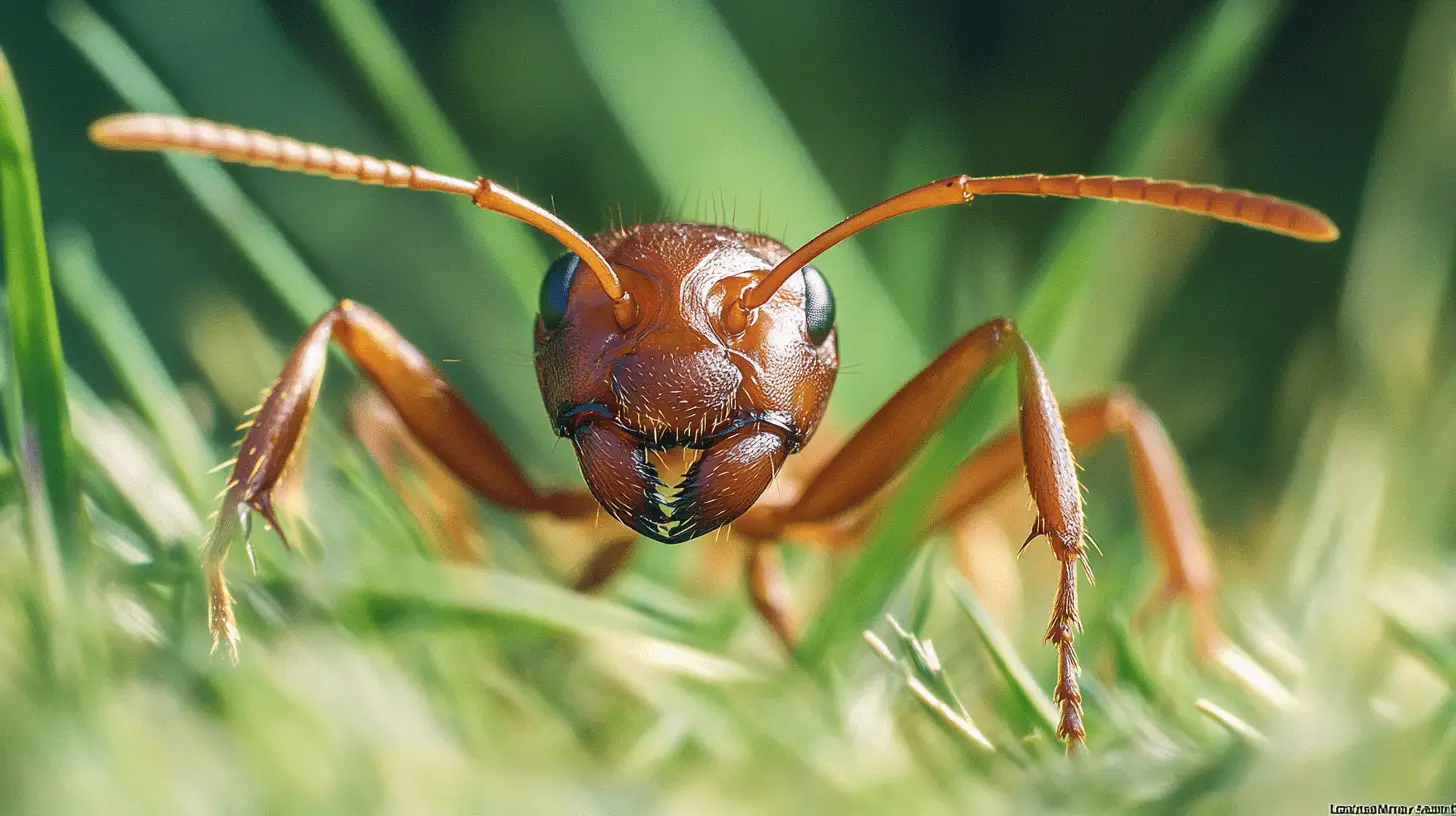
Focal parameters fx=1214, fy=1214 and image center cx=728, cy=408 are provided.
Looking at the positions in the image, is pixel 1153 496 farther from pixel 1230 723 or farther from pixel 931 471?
pixel 1230 723

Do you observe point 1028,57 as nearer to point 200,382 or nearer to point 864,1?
point 864,1

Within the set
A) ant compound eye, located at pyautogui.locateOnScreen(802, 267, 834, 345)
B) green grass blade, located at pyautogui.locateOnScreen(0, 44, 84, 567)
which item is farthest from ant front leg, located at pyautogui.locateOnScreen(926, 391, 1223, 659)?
green grass blade, located at pyautogui.locateOnScreen(0, 44, 84, 567)

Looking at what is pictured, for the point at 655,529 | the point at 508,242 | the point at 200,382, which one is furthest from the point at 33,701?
the point at 200,382

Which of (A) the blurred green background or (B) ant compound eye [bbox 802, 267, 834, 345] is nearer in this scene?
(A) the blurred green background

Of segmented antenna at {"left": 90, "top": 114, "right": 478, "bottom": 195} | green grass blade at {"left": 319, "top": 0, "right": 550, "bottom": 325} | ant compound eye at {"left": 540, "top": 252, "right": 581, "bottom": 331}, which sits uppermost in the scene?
green grass blade at {"left": 319, "top": 0, "right": 550, "bottom": 325}

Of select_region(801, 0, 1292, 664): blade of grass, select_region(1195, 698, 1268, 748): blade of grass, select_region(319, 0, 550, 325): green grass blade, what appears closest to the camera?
select_region(1195, 698, 1268, 748): blade of grass

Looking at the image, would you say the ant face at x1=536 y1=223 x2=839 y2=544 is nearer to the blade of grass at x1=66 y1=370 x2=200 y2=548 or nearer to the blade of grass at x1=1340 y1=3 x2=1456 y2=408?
the blade of grass at x1=66 y1=370 x2=200 y2=548

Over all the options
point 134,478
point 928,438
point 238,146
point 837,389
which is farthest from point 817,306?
point 837,389
